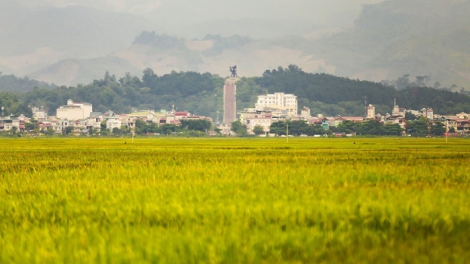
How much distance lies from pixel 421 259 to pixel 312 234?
5.27 ft

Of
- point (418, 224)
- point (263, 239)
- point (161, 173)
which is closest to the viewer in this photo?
point (263, 239)

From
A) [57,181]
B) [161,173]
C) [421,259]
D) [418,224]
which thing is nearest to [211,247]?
[421,259]

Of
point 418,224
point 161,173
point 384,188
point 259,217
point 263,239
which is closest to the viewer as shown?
point 263,239

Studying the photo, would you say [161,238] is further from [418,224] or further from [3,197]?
[3,197]

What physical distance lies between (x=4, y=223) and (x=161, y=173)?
9.61 m

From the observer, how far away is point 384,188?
14.1 metres

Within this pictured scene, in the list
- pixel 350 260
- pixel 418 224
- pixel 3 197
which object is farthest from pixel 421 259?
pixel 3 197

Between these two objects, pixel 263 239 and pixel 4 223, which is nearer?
pixel 263 239

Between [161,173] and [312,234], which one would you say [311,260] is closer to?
[312,234]

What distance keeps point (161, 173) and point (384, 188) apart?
725 cm

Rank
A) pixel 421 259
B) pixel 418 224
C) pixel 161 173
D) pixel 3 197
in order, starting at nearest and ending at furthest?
1. pixel 421 259
2. pixel 418 224
3. pixel 3 197
4. pixel 161 173

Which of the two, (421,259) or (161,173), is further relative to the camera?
(161,173)

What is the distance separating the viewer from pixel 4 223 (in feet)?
32.8

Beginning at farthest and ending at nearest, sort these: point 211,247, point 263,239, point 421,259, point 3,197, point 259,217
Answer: point 3,197, point 259,217, point 263,239, point 211,247, point 421,259
